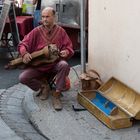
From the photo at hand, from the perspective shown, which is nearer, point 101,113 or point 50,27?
point 101,113

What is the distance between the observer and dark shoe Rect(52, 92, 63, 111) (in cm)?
575

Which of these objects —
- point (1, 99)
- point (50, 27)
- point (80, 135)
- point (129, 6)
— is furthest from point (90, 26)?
point (80, 135)

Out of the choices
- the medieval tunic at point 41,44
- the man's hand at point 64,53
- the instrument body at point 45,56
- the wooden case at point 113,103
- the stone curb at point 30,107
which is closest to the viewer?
the wooden case at point 113,103

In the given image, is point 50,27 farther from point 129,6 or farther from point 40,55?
point 129,6

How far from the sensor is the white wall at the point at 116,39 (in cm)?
545

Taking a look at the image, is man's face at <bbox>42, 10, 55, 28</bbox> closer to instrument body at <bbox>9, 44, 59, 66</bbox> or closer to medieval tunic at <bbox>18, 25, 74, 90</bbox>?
medieval tunic at <bbox>18, 25, 74, 90</bbox>

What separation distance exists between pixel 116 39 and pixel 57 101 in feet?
3.92

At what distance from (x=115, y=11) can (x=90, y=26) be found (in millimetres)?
874

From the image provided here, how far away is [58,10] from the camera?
9.16 m

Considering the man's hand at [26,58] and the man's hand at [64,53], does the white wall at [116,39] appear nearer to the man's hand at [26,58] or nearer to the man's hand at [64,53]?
the man's hand at [64,53]

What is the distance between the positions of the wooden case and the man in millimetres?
368

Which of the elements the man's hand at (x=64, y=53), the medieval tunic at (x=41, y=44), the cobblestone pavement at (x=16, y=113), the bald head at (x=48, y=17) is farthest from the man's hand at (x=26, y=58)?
the cobblestone pavement at (x=16, y=113)

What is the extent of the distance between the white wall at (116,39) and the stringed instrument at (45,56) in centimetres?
85

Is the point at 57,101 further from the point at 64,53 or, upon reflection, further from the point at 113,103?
the point at 113,103
